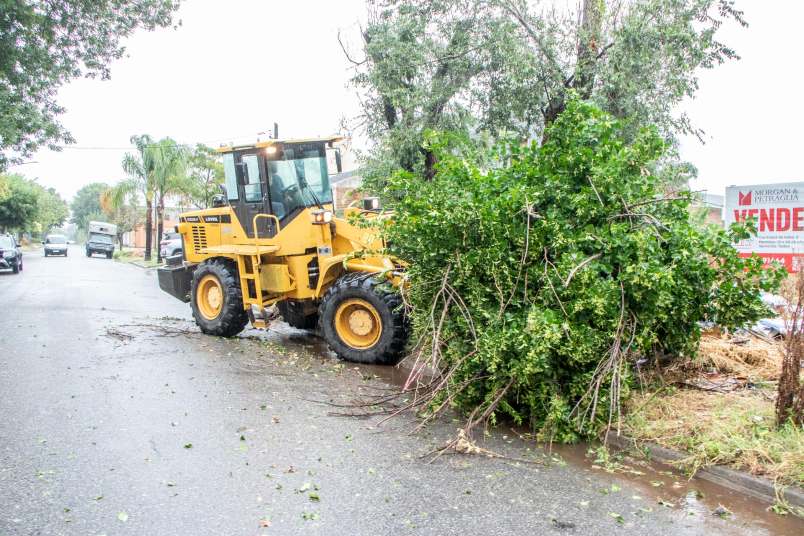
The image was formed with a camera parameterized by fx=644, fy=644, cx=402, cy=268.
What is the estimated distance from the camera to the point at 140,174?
38906 millimetres

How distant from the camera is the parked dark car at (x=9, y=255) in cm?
2749

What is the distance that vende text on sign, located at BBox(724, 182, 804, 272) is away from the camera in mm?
9609

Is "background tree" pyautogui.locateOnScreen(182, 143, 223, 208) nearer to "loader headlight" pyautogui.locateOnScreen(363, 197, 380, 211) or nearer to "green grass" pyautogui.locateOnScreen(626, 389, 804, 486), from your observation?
"loader headlight" pyautogui.locateOnScreen(363, 197, 380, 211)

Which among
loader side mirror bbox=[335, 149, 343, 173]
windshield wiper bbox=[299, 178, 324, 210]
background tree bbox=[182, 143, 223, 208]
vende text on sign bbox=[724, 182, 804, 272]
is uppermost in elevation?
background tree bbox=[182, 143, 223, 208]

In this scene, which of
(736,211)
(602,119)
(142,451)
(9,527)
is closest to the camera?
(9,527)

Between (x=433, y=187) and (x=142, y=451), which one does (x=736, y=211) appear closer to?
(x=433, y=187)

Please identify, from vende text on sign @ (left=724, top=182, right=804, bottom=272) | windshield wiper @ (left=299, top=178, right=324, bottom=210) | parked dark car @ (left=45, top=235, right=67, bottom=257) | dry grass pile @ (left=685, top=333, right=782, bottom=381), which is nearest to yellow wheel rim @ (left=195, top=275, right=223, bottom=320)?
windshield wiper @ (left=299, top=178, right=324, bottom=210)

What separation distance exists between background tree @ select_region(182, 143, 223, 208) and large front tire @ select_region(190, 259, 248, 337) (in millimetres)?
25300

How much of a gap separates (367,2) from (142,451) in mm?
13665

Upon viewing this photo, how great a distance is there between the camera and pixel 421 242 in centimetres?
615

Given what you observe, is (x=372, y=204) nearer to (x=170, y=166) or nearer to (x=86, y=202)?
(x=170, y=166)

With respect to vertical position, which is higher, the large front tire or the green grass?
the large front tire

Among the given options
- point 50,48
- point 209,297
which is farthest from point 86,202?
point 209,297

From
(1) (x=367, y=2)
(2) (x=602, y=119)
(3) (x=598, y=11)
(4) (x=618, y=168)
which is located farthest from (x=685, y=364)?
(1) (x=367, y=2)
